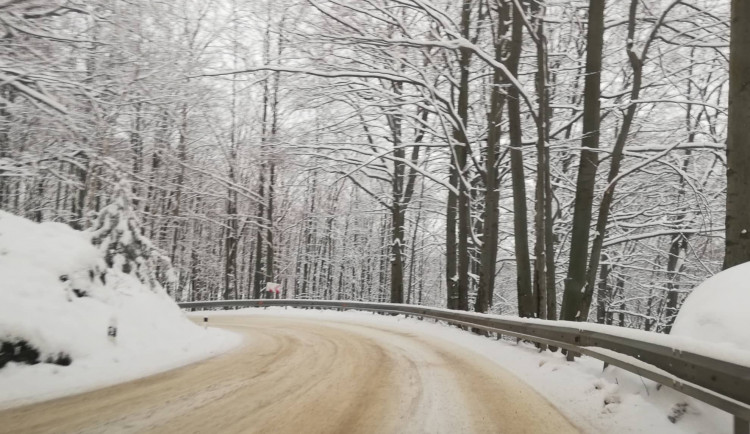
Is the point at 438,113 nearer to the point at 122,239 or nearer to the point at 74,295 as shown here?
the point at 122,239

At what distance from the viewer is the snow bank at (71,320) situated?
6570 mm

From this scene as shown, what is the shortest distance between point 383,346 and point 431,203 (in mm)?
16826

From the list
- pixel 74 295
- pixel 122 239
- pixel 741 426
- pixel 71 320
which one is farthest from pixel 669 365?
pixel 122 239

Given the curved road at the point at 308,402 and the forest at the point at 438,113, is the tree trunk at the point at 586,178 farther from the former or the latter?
the curved road at the point at 308,402

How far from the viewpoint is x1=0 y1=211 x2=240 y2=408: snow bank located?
657 centimetres

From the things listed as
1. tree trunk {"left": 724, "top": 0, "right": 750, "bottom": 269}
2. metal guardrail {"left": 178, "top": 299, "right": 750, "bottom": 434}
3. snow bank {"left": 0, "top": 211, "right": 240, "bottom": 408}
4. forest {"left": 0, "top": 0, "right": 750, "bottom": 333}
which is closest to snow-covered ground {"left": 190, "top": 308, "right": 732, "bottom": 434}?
metal guardrail {"left": 178, "top": 299, "right": 750, "bottom": 434}

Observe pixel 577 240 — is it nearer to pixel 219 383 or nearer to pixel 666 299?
pixel 219 383

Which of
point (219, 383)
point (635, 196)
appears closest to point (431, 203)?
point (635, 196)

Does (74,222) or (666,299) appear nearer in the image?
(74,222)

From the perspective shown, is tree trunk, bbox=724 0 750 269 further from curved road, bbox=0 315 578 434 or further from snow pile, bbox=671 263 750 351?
curved road, bbox=0 315 578 434

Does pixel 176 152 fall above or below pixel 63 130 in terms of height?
above

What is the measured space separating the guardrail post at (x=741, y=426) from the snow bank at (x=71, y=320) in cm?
654

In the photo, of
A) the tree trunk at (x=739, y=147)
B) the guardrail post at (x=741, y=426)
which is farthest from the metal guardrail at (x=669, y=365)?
the tree trunk at (x=739, y=147)

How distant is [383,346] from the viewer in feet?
37.8
